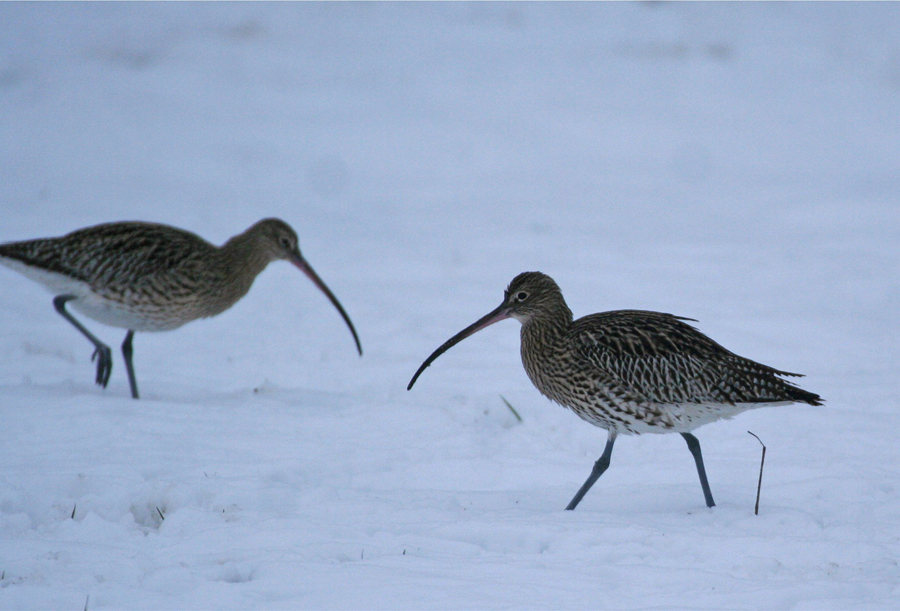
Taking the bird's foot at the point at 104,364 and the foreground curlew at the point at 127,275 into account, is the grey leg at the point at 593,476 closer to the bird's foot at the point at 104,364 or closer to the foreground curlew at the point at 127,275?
the foreground curlew at the point at 127,275

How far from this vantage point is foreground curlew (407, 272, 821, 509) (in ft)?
17.2

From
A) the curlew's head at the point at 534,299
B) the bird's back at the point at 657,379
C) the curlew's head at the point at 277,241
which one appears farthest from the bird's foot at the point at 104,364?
the bird's back at the point at 657,379

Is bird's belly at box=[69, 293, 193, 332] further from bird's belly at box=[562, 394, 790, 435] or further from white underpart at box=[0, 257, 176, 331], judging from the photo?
bird's belly at box=[562, 394, 790, 435]

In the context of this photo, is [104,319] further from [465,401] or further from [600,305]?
[600,305]

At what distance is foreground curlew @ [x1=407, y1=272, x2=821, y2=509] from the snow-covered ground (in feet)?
1.57

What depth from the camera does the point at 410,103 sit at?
18.7 metres

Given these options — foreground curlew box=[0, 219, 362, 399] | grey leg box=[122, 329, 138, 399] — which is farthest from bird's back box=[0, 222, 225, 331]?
grey leg box=[122, 329, 138, 399]

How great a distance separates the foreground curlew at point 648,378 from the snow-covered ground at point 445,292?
48cm

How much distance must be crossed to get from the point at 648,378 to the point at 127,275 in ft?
12.4

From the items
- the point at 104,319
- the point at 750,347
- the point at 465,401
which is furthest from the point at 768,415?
the point at 104,319

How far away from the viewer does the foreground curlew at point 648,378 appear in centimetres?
523

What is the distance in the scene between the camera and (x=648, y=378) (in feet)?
17.4

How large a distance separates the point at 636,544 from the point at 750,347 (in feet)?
14.8

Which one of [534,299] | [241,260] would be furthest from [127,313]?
[534,299]
